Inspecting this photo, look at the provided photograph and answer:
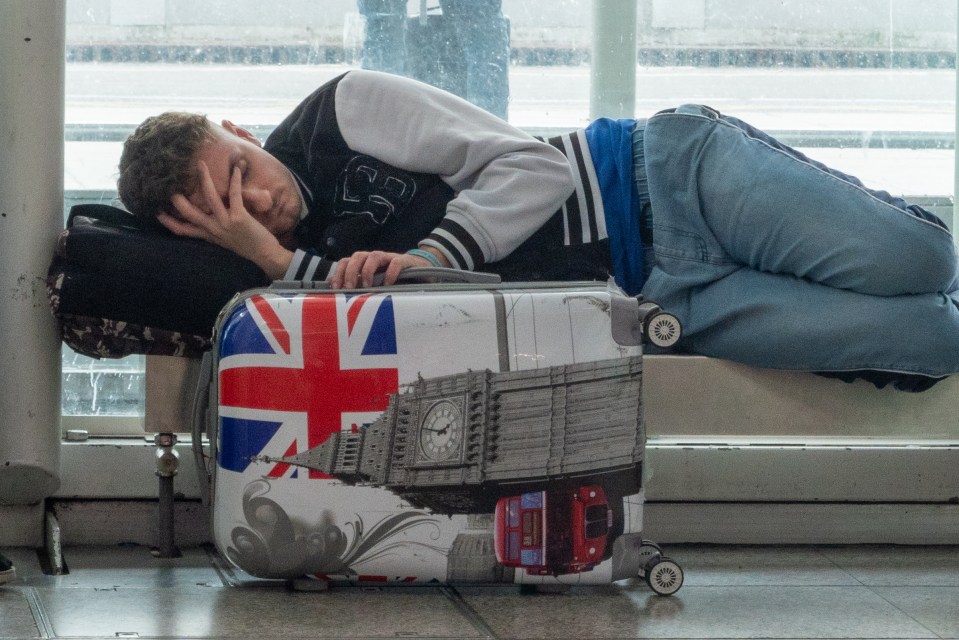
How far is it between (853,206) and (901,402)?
0.29m

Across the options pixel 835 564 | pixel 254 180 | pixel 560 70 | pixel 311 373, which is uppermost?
pixel 560 70

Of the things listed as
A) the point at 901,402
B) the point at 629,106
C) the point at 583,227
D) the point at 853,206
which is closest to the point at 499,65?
the point at 629,106

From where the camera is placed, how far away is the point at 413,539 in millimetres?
1411

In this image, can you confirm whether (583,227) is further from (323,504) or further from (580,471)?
(323,504)

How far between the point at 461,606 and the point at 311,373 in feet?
1.17

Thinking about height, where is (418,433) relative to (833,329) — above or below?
below

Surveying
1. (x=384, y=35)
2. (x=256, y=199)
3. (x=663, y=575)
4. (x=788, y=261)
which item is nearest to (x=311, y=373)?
(x=256, y=199)

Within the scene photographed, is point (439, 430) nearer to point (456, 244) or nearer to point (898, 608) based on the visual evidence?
point (456, 244)

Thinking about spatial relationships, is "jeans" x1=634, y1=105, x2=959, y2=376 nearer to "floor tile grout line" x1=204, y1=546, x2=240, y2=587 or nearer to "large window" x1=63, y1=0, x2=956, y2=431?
"large window" x1=63, y1=0, x2=956, y2=431

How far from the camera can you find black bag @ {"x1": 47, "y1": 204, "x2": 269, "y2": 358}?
154cm

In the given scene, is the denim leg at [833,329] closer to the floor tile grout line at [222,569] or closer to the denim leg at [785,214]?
the denim leg at [785,214]

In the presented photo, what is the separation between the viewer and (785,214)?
1.60m

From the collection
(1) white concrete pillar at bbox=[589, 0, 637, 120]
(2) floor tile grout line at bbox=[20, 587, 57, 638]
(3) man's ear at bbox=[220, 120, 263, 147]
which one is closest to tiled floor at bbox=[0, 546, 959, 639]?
(2) floor tile grout line at bbox=[20, 587, 57, 638]

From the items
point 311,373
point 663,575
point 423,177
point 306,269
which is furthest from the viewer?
point 423,177
